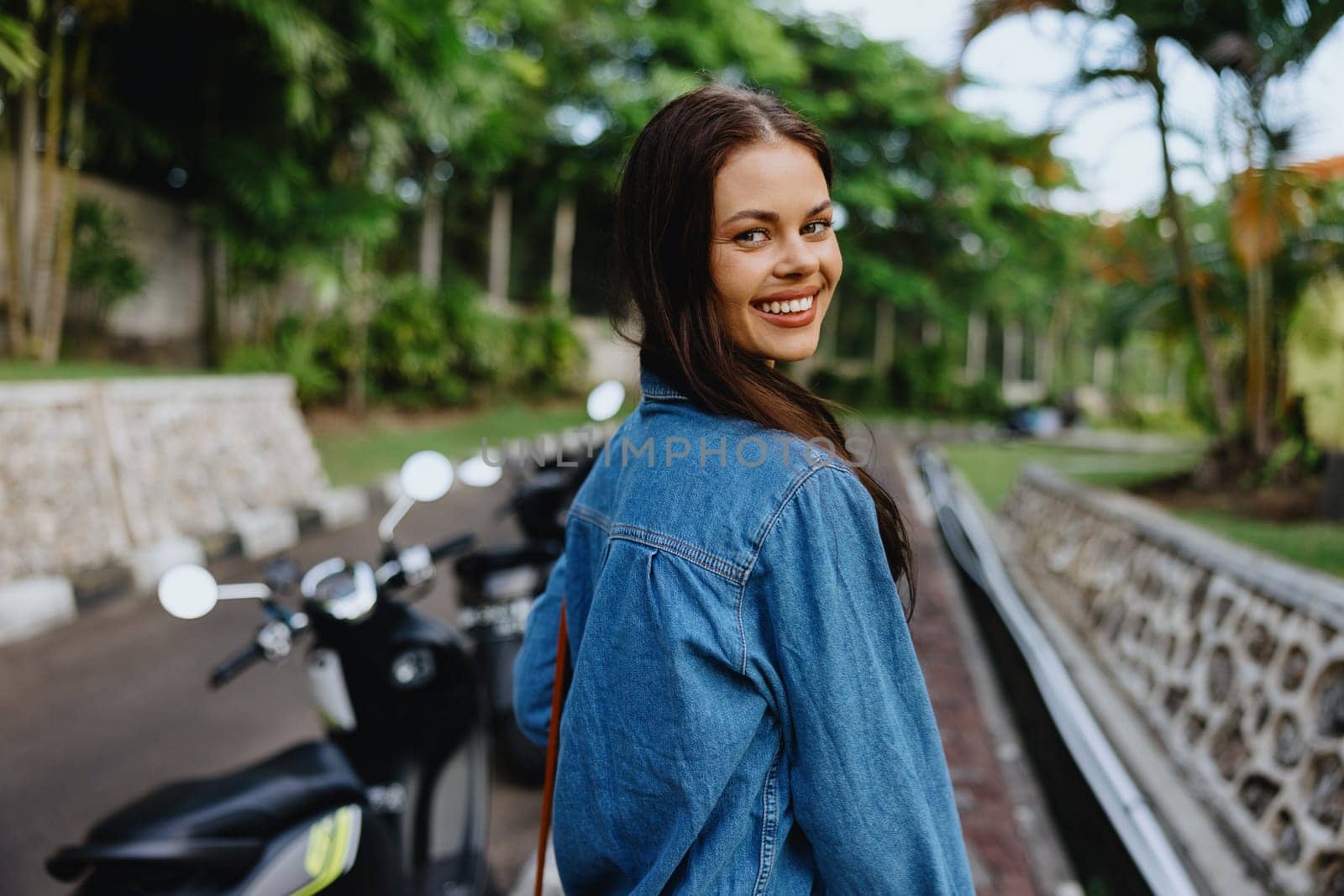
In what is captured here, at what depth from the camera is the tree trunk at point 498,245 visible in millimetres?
16641

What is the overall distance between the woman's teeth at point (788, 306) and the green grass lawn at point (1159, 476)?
332 cm

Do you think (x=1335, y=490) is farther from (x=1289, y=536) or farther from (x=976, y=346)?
(x=976, y=346)

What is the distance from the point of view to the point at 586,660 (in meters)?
0.95

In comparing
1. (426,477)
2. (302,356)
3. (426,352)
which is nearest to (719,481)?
(426,477)

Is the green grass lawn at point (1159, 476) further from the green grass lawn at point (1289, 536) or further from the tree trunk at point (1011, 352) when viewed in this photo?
the tree trunk at point (1011, 352)

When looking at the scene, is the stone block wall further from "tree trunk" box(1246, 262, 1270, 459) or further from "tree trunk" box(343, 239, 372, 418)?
"tree trunk" box(1246, 262, 1270, 459)

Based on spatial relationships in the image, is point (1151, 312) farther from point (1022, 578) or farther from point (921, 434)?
point (921, 434)

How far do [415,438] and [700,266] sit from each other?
9.93m

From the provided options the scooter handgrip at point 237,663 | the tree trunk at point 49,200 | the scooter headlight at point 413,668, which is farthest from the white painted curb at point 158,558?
the scooter handgrip at point 237,663

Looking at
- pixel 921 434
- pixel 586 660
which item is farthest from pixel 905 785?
pixel 921 434

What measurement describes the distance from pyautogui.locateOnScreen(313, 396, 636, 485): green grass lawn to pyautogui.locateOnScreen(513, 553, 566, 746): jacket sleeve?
5159 millimetres

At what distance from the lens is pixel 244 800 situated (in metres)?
1.46

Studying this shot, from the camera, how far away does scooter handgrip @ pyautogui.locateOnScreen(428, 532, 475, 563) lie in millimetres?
1997

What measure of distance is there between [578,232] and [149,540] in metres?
15.5
